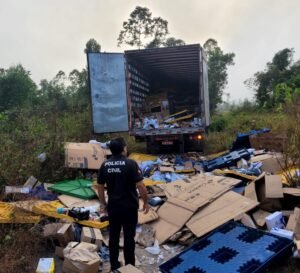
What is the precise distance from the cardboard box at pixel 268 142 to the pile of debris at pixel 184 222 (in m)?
1.35

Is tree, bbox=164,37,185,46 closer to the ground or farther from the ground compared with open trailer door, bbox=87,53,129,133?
farther from the ground

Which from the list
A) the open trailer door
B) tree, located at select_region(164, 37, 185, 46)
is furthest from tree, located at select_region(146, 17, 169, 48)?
the open trailer door

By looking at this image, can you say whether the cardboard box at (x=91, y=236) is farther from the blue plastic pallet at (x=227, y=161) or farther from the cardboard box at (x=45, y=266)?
the blue plastic pallet at (x=227, y=161)

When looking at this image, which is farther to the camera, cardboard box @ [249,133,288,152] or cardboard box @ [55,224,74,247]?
cardboard box @ [249,133,288,152]

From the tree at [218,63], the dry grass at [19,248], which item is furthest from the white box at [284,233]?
the tree at [218,63]

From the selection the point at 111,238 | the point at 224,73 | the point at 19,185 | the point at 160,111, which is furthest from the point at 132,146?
the point at 224,73

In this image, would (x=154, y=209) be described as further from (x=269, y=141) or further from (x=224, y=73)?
(x=224, y=73)

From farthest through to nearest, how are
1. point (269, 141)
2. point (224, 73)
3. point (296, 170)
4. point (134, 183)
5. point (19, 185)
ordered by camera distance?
1. point (224, 73)
2. point (269, 141)
3. point (19, 185)
4. point (296, 170)
5. point (134, 183)

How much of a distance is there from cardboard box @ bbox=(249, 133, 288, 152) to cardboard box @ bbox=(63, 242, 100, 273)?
17.7 feet

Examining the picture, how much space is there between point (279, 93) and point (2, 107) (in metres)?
13.8

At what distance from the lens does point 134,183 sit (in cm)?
345

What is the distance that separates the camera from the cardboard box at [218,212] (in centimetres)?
429

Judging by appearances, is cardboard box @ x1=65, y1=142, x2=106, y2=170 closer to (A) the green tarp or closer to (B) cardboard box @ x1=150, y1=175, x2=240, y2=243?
(A) the green tarp

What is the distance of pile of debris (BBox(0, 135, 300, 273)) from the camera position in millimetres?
3422
